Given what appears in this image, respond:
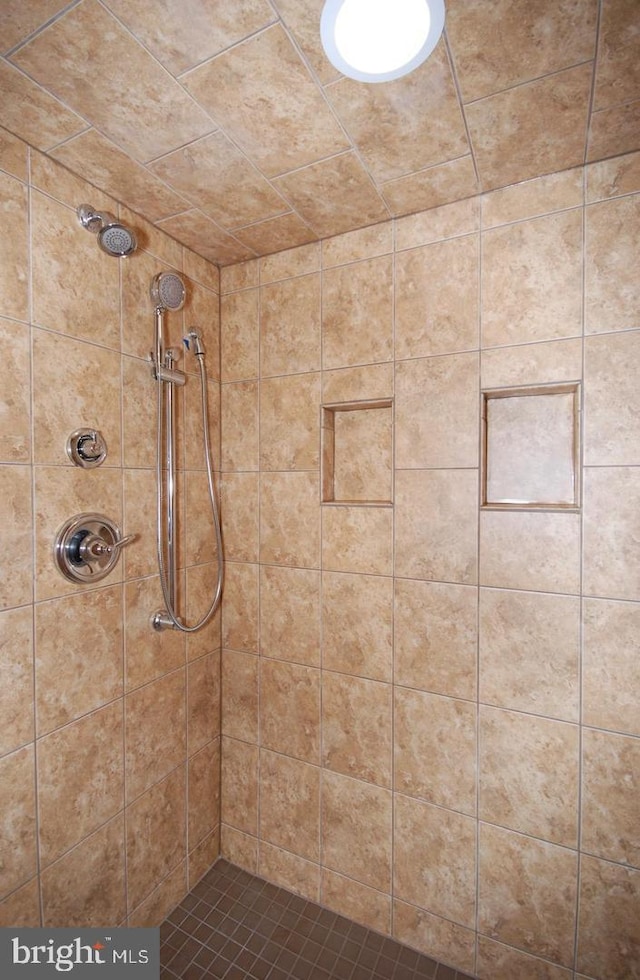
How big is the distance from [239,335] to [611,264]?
1.30 meters

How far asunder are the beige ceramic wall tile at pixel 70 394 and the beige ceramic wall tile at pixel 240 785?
1.30 m

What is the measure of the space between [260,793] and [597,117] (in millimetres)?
2473

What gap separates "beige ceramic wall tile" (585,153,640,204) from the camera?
1225mm

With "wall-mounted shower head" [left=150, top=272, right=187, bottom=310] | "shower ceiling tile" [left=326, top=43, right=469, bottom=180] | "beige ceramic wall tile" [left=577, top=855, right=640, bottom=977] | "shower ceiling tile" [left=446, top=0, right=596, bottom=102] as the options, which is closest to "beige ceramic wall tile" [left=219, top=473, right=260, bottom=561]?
"wall-mounted shower head" [left=150, top=272, right=187, bottom=310]

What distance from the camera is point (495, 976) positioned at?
1389 millimetres

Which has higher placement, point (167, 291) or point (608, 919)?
point (167, 291)

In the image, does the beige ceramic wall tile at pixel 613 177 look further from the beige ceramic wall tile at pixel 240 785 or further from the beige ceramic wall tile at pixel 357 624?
the beige ceramic wall tile at pixel 240 785

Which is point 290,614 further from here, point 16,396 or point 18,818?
point 16,396

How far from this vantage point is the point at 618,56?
94 centimetres

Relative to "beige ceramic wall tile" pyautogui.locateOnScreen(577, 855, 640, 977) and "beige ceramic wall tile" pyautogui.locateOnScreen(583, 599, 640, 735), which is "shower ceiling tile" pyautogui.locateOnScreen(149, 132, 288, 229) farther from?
"beige ceramic wall tile" pyautogui.locateOnScreen(577, 855, 640, 977)

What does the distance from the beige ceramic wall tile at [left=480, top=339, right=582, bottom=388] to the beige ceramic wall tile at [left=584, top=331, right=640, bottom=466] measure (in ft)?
0.12

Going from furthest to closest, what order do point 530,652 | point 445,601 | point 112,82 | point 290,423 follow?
point 290,423
point 445,601
point 530,652
point 112,82

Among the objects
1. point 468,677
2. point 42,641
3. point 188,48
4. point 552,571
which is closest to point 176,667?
point 42,641

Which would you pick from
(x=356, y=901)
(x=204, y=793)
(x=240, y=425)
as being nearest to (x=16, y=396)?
(x=240, y=425)
